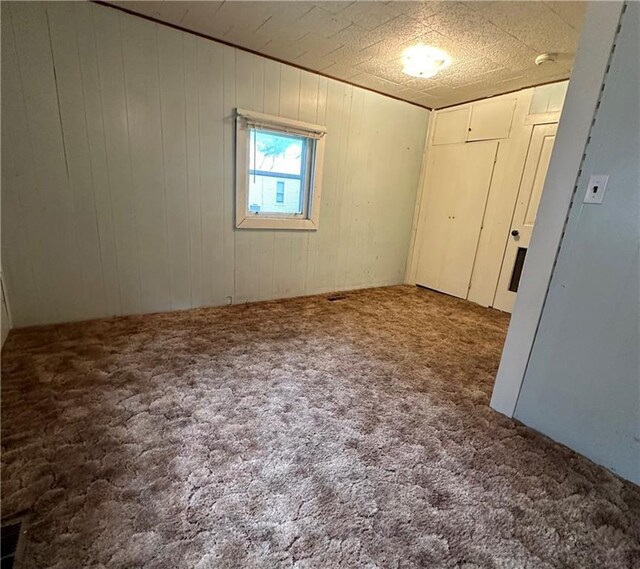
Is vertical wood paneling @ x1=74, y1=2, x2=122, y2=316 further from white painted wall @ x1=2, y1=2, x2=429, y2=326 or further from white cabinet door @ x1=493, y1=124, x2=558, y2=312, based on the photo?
white cabinet door @ x1=493, y1=124, x2=558, y2=312

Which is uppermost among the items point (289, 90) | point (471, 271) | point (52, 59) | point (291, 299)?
point (289, 90)

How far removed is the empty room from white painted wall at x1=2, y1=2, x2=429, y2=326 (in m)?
0.02

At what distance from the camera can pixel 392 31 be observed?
2305 millimetres

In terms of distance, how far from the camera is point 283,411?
171 cm

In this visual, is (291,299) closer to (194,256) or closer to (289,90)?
(194,256)

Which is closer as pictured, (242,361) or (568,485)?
(568,485)

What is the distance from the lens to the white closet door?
3672mm

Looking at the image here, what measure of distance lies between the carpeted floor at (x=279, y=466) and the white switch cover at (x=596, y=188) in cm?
119

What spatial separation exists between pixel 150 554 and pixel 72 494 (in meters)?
0.42

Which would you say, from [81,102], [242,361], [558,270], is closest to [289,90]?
[81,102]

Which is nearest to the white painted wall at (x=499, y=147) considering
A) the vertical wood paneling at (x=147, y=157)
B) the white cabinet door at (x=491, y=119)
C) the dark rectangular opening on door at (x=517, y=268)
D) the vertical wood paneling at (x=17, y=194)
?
the white cabinet door at (x=491, y=119)

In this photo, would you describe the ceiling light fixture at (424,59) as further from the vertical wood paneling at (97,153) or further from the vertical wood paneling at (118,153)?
the vertical wood paneling at (97,153)

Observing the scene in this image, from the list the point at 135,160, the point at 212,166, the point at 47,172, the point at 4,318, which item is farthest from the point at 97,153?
the point at 4,318

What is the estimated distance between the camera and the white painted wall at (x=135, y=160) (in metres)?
2.17
